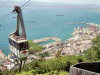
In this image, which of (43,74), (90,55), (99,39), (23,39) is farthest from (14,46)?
(99,39)

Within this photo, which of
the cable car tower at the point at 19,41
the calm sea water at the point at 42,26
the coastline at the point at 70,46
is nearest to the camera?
the cable car tower at the point at 19,41

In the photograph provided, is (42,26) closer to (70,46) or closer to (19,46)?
(70,46)

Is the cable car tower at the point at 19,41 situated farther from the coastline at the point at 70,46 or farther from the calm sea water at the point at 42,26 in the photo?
the calm sea water at the point at 42,26

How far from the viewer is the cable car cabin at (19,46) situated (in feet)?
18.0

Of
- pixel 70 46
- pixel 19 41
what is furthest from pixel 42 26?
pixel 19 41

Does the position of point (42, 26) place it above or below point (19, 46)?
below

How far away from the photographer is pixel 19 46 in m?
5.47

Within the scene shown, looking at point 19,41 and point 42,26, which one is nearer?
point 19,41

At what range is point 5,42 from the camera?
30000mm

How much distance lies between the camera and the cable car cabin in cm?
548

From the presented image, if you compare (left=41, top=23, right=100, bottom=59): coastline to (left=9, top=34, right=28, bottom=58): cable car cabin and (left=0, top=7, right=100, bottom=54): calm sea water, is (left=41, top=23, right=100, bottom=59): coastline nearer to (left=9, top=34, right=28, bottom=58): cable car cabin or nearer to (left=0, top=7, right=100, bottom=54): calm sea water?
(left=0, top=7, right=100, bottom=54): calm sea water

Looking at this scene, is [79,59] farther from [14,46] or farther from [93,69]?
[93,69]

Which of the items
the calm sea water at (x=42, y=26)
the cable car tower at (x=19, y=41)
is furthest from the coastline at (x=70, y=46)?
the cable car tower at (x=19, y=41)

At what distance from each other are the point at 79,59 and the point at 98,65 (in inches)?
168
